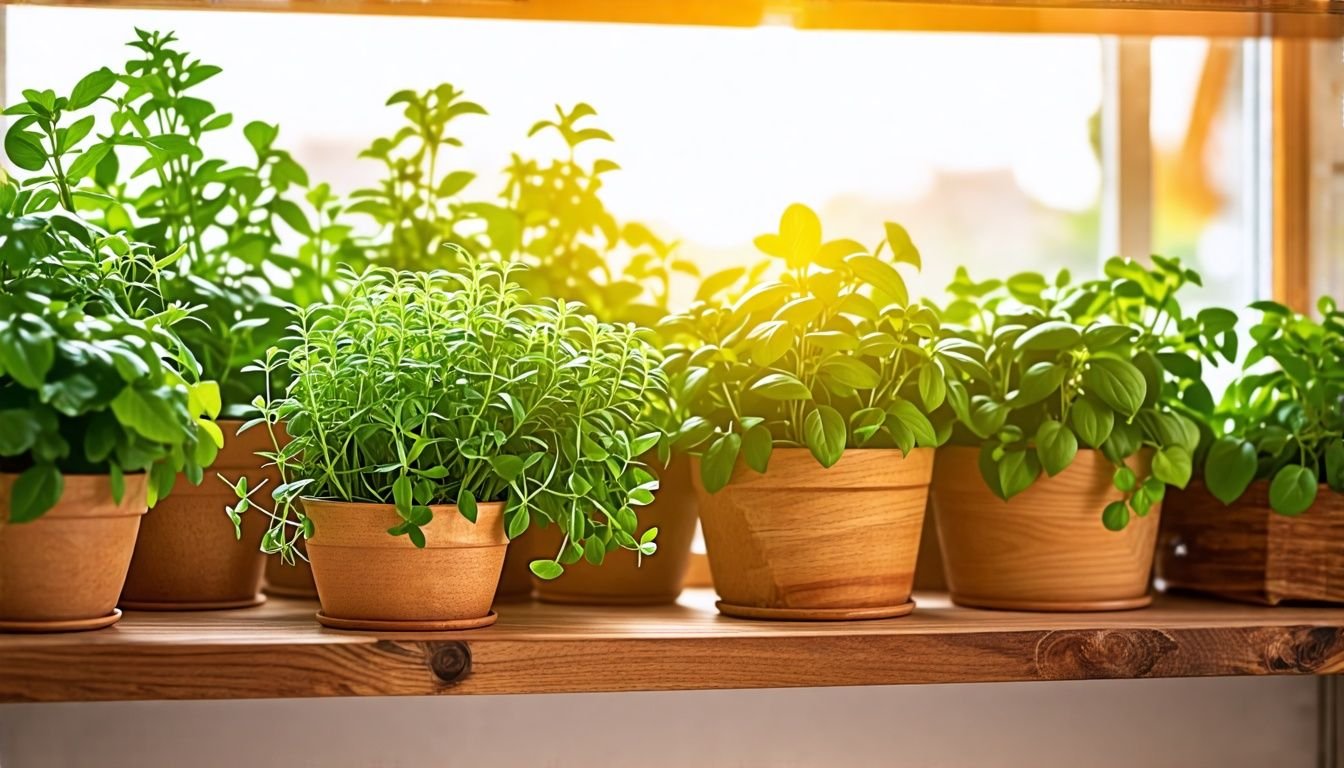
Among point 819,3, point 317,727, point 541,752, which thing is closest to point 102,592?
point 317,727

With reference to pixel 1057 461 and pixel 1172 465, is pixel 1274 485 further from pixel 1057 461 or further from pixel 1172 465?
pixel 1057 461

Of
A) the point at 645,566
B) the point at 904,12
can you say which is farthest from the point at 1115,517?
the point at 904,12

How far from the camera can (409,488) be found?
80 cm

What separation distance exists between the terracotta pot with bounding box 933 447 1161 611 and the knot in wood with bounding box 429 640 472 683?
0.48 metres

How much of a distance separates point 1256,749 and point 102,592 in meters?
1.13

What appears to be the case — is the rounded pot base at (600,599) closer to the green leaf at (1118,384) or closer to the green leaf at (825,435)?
the green leaf at (825,435)

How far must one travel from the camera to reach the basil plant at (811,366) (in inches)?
35.9

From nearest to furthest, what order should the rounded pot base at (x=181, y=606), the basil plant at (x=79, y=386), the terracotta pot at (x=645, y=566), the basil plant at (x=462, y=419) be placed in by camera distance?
the basil plant at (x=79, y=386) < the basil plant at (x=462, y=419) < the rounded pot base at (x=181, y=606) < the terracotta pot at (x=645, y=566)

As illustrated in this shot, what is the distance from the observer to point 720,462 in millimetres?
913

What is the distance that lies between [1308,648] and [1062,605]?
19cm

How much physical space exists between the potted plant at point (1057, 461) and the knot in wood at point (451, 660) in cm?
45

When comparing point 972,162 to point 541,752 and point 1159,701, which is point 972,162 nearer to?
point 1159,701

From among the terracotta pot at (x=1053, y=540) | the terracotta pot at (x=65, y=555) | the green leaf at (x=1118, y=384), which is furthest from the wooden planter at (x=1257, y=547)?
the terracotta pot at (x=65, y=555)

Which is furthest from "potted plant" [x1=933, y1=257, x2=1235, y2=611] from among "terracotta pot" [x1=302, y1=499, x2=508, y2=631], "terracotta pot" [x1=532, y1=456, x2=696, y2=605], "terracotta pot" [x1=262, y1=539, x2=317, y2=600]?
"terracotta pot" [x1=262, y1=539, x2=317, y2=600]
